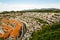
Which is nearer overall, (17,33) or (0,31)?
(17,33)

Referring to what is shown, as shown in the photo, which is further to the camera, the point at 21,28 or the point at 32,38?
the point at 21,28

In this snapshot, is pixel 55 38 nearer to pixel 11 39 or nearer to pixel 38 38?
pixel 38 38

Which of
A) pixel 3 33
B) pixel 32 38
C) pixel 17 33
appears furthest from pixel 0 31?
pixel 32 38

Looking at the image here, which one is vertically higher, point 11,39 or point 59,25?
point 59,25

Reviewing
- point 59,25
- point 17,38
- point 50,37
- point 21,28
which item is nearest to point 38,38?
point 50,37

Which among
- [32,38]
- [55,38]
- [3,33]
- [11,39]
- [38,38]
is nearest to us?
[55,38]

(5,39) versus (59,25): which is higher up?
(59,25)

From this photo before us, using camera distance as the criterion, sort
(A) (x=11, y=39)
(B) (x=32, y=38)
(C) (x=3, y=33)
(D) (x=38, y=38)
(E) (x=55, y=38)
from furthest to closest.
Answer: (C) (x=3, y=33), (A) (x=11, y=39), (B) (x=32, y=38), (D) (x=38, y=38), (E) (x=55, y=38)

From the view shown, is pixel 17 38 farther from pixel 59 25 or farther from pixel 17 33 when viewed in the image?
pixel 59 25

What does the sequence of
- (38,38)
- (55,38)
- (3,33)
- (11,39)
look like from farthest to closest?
(3,33)
(11,39)
(38,38)
(55,38)
